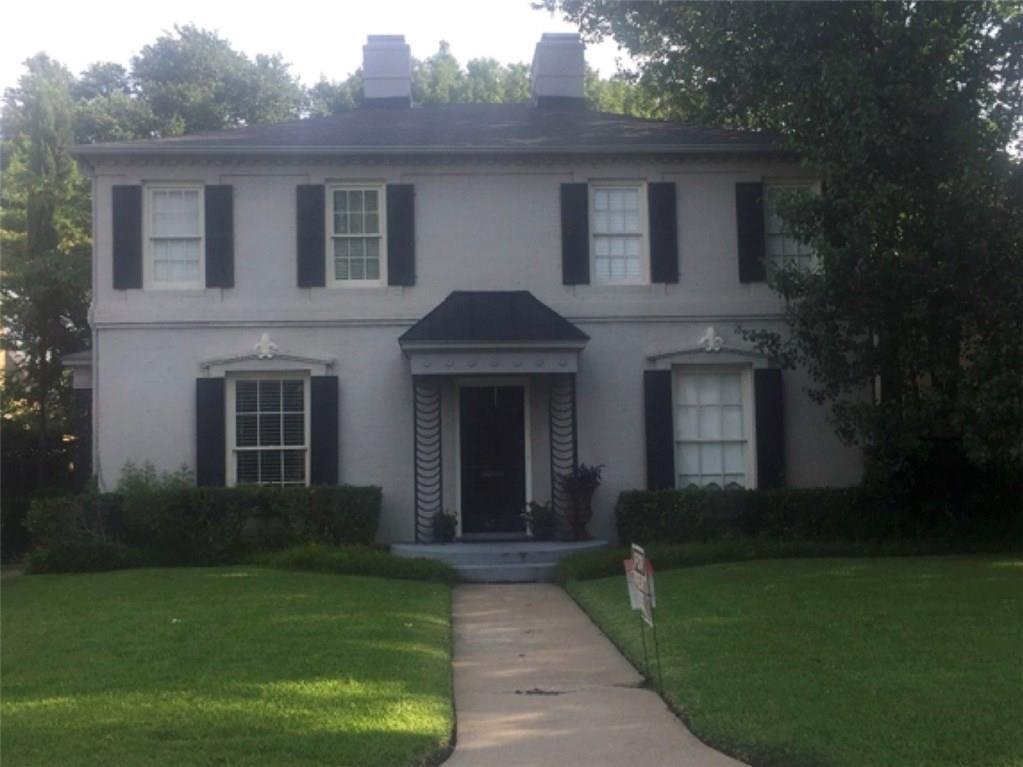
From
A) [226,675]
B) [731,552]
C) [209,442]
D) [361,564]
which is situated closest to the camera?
[226,675]

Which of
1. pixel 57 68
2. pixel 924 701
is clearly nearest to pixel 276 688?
pixel 924 701

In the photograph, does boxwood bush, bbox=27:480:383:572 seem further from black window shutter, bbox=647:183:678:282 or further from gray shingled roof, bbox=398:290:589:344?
black window shutter, bbox=647:183:678:282

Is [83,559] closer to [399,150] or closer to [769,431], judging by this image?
[399,150]

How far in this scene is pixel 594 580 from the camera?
57.0 ft

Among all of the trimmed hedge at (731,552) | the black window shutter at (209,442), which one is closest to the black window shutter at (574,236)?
the trimmed hedge at (731,552)

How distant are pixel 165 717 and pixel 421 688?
193 cm

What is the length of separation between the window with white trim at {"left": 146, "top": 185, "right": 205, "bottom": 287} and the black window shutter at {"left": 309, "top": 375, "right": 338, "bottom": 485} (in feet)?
8.40

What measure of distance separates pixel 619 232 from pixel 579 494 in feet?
13.9

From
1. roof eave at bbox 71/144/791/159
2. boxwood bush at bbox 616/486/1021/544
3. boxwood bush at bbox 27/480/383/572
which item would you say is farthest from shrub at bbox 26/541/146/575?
boxwood bush at bbox 616/486/1021/544

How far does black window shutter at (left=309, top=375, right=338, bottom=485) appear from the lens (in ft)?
66.9

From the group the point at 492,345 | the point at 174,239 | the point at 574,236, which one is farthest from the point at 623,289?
the point at 174,239

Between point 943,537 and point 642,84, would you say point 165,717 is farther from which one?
point 642,84

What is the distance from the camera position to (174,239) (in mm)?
20688

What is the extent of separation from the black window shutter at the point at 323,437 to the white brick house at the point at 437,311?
3 centimetres
